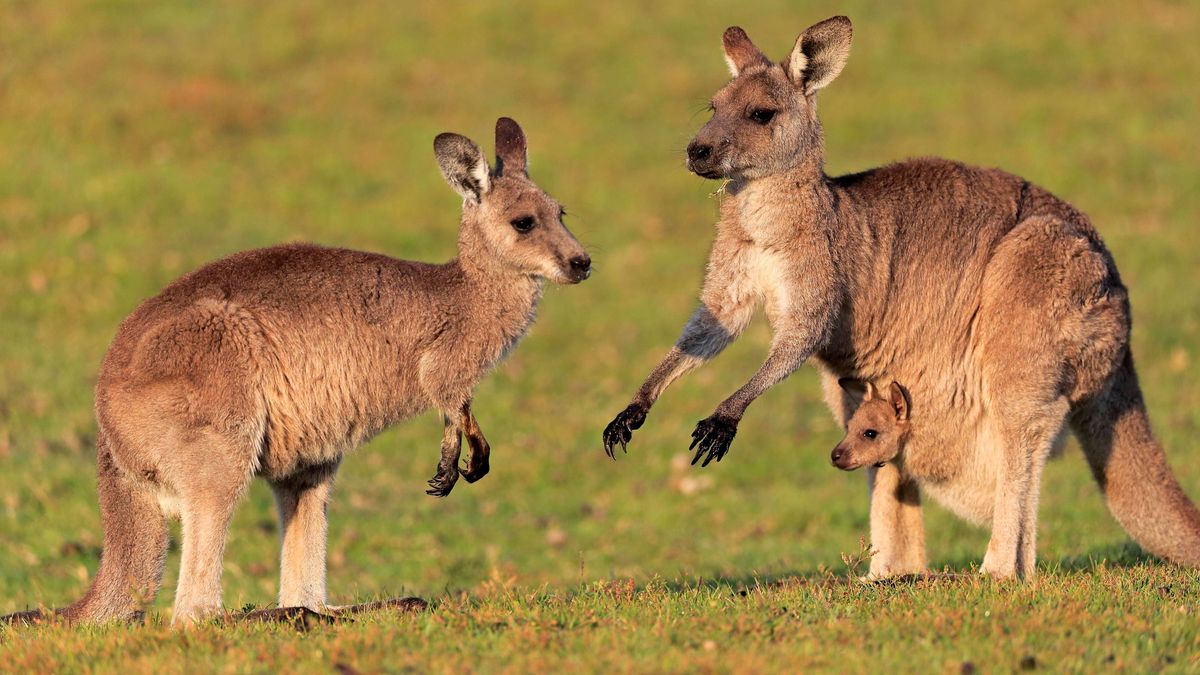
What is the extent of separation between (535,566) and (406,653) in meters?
4.77

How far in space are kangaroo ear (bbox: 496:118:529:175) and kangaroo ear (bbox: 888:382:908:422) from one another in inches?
79.9

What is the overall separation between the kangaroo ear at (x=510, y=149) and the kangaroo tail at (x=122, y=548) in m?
Answer: 2.24

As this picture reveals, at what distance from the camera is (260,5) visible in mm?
22359

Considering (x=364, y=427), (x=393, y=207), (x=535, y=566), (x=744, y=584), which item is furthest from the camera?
(x=393, y=207)

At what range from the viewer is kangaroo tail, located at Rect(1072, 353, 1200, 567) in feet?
23.6

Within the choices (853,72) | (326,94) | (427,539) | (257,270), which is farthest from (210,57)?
(257,270)

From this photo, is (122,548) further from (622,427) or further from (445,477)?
(622,427)

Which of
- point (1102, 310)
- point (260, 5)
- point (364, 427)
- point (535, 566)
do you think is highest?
point (260, 5)

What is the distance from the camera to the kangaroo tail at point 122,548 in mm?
6168

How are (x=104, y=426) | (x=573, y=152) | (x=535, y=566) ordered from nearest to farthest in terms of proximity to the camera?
(x=104, y=426)
(x=535, y=566)
(x=573, y=152)

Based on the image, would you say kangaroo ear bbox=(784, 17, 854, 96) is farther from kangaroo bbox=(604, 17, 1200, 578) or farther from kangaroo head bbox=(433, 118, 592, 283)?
kangaroo head bbox=(433, 118, 592, 283)

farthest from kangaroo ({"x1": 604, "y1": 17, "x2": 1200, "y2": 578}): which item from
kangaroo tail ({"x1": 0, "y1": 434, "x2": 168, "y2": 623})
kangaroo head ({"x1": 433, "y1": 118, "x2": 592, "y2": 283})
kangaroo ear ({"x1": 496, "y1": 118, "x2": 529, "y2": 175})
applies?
kangaroo tail ({"x1": 0, "y1": 434, "x2": 168, "y2": 623})

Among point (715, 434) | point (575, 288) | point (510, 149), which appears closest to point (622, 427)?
point (715, 434)

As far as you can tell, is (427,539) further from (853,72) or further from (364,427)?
(853,72)
